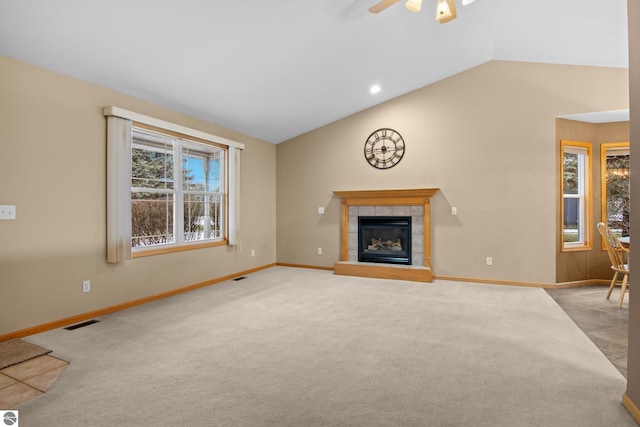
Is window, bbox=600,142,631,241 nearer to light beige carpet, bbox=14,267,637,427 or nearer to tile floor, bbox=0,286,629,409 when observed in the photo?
tile floor, bbox=0,286,629,409

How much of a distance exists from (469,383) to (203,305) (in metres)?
2.93

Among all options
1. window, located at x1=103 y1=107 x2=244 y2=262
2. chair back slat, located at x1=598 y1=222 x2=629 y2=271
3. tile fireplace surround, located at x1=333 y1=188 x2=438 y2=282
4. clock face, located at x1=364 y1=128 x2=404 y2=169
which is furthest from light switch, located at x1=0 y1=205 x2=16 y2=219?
chair back slat, located at x1=598 y1=222 x2=629 y2=271

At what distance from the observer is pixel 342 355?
2559 mm

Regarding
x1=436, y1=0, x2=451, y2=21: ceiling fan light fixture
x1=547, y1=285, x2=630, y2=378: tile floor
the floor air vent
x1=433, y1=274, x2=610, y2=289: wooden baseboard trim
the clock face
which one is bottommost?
x1=547, y1=285, x2=630, y2=378: tile floor

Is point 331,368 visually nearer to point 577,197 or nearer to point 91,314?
point 91,314

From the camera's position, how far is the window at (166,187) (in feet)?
11.8

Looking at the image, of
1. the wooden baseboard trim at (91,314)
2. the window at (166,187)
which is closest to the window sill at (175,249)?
the window at (166,187)

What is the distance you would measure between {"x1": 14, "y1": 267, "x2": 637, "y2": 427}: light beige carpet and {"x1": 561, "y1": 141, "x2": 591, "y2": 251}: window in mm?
1952

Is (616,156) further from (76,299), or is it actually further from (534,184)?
(76,299)

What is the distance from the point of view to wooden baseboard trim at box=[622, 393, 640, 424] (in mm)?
1746

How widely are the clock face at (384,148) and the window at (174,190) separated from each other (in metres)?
2.54

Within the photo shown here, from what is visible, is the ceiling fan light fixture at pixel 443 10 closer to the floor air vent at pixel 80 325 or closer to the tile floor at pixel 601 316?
the tile floor at pixel 601 316

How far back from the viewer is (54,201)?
314 centimetres

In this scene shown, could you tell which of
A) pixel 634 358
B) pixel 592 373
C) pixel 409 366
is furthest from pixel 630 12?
pixel 409 366
